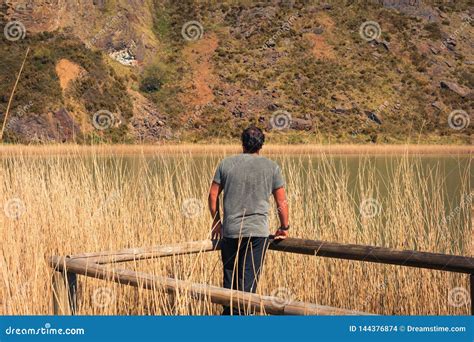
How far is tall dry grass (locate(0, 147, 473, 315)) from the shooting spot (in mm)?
6359

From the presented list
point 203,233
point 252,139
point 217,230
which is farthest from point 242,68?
point 252,139

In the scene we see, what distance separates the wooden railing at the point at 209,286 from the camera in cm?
421

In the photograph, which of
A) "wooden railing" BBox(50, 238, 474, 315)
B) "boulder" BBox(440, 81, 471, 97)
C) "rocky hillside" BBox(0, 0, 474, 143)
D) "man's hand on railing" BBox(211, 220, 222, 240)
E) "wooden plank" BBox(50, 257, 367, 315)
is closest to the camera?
"wooden plank" BBox(50, 257, 367, 315)

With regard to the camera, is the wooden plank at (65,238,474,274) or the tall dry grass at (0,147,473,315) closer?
the wooden plank at (65,238,474,274)

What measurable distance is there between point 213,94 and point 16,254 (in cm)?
5285

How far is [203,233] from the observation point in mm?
7809

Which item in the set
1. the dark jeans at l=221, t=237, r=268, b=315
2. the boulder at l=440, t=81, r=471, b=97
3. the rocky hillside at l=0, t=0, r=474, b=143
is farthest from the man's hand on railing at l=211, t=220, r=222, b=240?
the boulder at l=440, t=81, r=471, b=97

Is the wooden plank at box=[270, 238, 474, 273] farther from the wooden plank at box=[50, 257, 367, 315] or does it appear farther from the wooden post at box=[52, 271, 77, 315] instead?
the wooden post at box=[52, 271, 77, 315]

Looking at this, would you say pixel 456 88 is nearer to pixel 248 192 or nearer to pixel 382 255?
pixel 382 255

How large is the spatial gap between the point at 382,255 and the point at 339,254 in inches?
12.2

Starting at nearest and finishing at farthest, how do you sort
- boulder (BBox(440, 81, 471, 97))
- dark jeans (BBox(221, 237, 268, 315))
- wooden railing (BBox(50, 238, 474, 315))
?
wooden railing (BBox(50, 238, 474, 315)) < dark jeans (BBox(221, 237, 268, 315)) < boulder (BBox(440, 81, 471, 97))

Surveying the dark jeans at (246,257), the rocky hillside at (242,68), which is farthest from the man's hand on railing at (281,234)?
the rocky hillside at (242,68)

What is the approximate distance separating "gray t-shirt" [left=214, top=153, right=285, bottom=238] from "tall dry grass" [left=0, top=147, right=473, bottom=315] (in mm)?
867

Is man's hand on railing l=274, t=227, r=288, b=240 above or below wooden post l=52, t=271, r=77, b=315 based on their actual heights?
above
